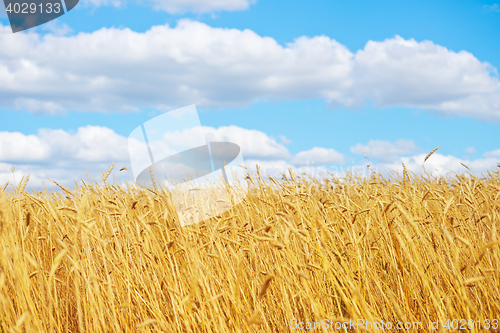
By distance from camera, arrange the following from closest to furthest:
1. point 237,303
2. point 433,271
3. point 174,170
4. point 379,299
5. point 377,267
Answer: point 237,303
point 379,299
point 433,271
point 377,267
point 174,170

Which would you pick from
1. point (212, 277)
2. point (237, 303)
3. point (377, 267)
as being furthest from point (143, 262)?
point (377, 267)

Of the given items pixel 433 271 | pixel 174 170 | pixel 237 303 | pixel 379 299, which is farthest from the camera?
pixel 174 170

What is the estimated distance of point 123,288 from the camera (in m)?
2.12

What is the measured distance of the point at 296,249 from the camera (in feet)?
7.40

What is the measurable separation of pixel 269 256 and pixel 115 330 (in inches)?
41.5

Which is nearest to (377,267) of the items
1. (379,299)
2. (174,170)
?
(379,299)

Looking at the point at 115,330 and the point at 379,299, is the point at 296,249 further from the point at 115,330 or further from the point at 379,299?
the point at 115,330

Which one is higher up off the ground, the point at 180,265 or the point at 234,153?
the point at 234,153

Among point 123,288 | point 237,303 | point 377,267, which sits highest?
point 123,288

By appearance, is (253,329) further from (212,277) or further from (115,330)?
(115,330)

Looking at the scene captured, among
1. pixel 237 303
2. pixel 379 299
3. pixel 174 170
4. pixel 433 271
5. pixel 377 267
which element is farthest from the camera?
pixel 174 170

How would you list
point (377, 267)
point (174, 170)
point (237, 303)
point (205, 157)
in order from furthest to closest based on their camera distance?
point (205, 157)
point (174, 170)
point (377, 267)
point (237, 303)

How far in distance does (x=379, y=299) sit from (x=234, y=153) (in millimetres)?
2352

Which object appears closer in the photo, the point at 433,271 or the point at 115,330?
the point at 115,330
